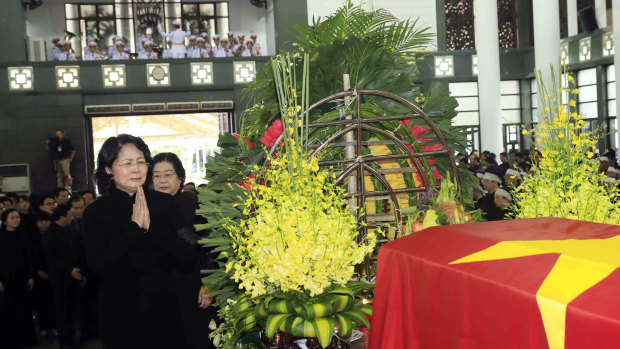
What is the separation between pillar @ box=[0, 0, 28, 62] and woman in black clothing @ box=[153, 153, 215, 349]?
15.1m

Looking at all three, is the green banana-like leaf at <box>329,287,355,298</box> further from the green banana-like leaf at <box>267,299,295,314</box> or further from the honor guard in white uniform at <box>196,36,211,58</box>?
the honor guard in white uniform at <box>196,36,211,58</box>

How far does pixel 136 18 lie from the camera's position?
21.4 metres

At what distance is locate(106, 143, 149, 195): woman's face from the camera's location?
3.33 metres

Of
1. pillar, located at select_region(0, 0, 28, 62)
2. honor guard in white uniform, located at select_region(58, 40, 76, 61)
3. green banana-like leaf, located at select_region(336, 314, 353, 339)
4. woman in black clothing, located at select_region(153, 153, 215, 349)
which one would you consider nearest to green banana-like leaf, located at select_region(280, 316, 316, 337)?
green banana-like leaf, located at select_region(336, 314, 353, 339)

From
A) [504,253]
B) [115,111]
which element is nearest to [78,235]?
[504,253]

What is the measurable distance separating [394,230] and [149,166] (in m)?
1.20

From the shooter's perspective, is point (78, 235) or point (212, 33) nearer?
point (78, 235)

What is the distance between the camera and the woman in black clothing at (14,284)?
283 inches

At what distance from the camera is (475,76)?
2100cm

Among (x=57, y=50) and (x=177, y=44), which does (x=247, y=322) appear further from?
(x=57, y=50)

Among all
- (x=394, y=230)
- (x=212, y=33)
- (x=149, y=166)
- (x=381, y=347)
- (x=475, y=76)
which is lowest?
(x=381, y=347)

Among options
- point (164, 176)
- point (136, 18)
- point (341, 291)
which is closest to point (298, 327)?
point (341, 291)

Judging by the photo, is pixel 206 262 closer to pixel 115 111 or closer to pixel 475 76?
pixel 115 111

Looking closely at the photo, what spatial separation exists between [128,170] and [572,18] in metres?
18.9
